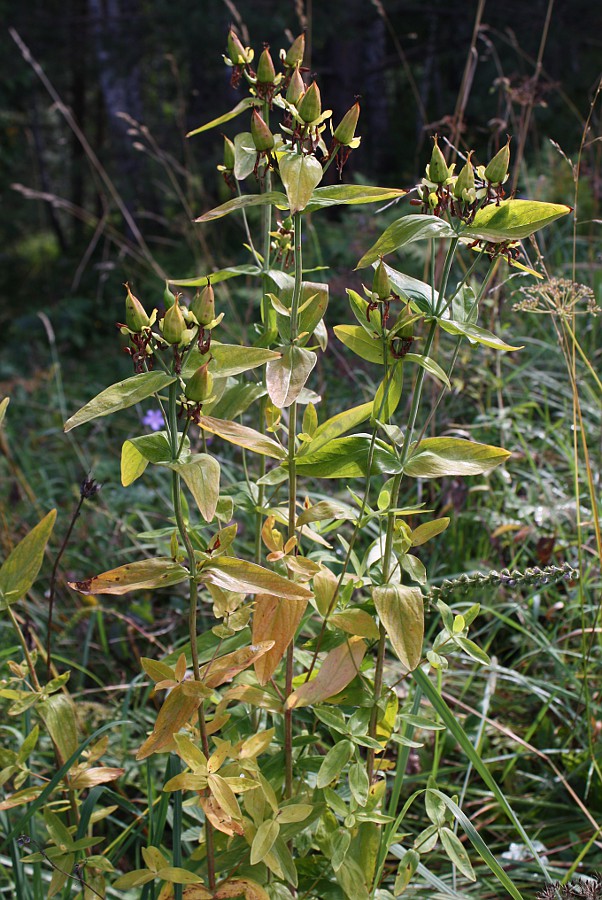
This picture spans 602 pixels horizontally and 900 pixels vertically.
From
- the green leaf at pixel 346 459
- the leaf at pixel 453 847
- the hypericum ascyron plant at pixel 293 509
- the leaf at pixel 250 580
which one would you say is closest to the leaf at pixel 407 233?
the hypericum ascyron plant at pixel 293 509

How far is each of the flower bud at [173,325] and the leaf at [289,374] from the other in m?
0.13

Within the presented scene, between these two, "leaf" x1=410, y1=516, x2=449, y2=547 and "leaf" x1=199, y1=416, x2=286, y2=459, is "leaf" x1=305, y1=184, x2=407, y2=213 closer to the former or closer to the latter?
"leaf" x1=199, y1=416, x2=286, y2=459

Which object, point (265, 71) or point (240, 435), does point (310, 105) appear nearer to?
point (265, 71)

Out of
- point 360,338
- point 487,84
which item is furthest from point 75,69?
point 360,338

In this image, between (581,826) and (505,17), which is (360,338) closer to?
(581,826)

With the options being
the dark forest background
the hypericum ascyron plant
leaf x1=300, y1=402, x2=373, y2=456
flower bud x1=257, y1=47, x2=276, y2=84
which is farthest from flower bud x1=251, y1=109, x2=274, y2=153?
the dark forest background

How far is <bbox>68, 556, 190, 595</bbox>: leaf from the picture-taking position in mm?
831

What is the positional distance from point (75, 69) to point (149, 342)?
23.9ft

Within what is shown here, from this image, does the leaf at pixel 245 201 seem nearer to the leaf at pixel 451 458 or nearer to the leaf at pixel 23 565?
the leaf at pixel 451 458

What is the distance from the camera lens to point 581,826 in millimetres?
1430

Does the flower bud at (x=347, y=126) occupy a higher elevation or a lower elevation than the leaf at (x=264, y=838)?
higher

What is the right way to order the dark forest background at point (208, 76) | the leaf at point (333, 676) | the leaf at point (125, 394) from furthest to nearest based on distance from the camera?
the dark forest background at point (208, 76), the leaf at point (333, 676), the leaf at point (125, 394)

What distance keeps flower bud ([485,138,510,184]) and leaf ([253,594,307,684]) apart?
536mm

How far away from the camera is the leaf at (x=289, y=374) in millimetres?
867
